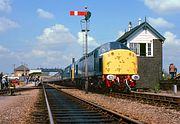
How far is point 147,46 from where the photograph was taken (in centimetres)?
4297

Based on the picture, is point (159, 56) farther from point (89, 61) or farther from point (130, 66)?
point (130, 66)

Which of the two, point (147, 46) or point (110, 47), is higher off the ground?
point (147, 46)

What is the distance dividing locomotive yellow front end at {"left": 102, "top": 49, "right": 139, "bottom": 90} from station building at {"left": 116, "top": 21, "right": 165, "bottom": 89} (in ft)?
49.4

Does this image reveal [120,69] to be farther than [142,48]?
No

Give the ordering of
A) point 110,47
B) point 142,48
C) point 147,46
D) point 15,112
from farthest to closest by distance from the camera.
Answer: point 142,48 → point 147,46 → point 110,47 → point 15,112

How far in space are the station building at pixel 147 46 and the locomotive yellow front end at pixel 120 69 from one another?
1505cm

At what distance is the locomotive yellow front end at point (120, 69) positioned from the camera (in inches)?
1037

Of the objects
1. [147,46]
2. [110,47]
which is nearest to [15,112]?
[110,47]

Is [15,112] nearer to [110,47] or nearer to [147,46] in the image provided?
[110,47]

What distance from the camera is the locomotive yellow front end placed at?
1037 inches

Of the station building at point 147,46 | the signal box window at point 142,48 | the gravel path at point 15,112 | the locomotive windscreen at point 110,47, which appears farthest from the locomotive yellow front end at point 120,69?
the signal box window at point 142,48

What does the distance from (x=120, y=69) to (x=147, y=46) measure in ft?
55.7

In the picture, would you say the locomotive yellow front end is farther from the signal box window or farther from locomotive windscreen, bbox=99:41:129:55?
the signal box window

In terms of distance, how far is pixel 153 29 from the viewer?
4253 cm
